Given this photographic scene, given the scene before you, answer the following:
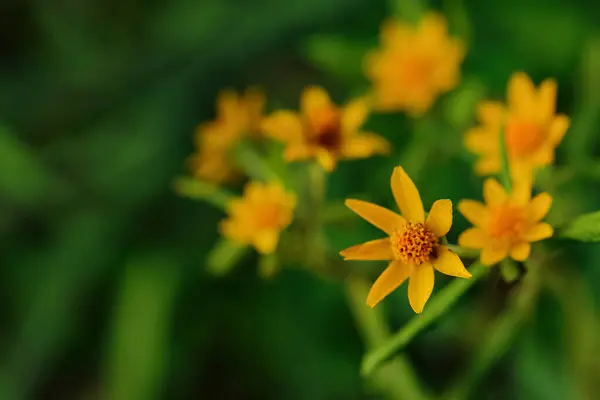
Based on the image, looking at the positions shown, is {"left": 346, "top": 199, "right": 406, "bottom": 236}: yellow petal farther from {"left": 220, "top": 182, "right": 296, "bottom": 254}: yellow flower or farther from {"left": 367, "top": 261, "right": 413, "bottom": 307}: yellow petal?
→ {"left": 220, "top": 182, "right": 296, "bottom": 254}: yellow flower

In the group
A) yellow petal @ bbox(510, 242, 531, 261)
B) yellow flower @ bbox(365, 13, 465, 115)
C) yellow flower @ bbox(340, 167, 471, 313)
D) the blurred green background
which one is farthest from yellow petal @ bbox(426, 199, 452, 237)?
the blurred green background

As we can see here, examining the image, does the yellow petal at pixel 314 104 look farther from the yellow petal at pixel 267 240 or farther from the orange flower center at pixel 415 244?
the orange flower center at pixel 415 244

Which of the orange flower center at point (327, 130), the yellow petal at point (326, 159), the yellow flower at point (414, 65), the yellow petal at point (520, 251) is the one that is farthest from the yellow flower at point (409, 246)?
the yellow flower at point (414, 65)

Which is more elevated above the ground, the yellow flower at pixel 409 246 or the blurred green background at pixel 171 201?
the blurred green background at pixel 171 201

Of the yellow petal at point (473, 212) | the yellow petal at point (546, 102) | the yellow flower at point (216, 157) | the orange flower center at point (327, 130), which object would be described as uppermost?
the yellow flower at point (216, 157)

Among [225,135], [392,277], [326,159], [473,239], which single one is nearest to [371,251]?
[392,277]

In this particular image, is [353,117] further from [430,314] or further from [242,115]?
[430,314]
